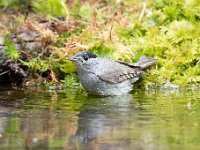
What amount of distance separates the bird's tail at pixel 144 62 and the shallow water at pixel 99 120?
391 millimetres

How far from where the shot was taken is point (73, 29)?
37.1ft

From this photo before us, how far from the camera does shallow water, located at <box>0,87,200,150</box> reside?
6.54 m

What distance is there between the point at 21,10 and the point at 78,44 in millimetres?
3306

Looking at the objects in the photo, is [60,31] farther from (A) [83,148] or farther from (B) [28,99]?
(A) [83,148]

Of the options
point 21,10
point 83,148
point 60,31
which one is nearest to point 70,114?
point 83,148

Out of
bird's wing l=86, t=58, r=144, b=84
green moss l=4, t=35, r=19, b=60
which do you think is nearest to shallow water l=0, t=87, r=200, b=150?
bird's wing l=86, t=58, r=144, b=84

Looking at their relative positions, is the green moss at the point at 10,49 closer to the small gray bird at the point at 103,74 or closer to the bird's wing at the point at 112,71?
the small gray bird at the point at 103,74

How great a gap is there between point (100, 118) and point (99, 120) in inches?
5.1

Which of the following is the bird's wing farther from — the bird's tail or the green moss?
the green moss

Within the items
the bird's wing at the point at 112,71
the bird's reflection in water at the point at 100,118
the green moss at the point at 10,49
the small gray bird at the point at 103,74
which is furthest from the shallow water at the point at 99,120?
the green moss at the point at 10,49

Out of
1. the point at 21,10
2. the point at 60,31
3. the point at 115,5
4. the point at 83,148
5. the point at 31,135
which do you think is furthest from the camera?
the point at 21,10

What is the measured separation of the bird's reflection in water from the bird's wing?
1.00 feet

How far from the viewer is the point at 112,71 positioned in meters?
9.75

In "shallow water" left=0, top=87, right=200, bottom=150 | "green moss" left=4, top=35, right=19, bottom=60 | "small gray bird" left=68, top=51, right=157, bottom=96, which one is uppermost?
"green moss" left=4, top=35, right=19, bottom=60
